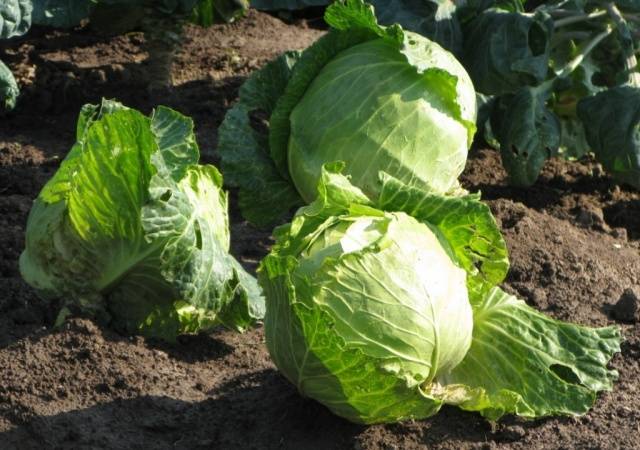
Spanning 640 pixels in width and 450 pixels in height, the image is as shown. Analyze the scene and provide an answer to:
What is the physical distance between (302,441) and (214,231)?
2.89 ft

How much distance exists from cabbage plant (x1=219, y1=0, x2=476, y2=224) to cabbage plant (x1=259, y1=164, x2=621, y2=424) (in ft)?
2.62

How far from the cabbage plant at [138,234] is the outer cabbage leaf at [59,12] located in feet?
6.36

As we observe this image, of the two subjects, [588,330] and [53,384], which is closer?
[53,384]

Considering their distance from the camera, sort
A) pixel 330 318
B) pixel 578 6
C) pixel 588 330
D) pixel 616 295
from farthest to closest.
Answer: pixel 578 6
pixel 616 295
pixel 588 330
pixel 330 318

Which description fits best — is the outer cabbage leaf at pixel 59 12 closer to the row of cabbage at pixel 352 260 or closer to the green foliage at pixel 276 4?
the green foliage at pixel 276 4

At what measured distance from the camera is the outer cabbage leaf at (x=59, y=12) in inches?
246

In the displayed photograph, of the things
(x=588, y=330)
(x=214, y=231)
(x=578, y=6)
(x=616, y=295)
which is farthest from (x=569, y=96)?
(x=214, y=231)

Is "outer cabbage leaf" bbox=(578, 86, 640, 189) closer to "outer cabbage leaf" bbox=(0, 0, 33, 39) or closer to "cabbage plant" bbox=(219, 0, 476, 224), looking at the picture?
"cabbage plant" bbox=(219, 0, 476, 224)

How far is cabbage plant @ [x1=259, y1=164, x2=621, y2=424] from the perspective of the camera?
3869mm

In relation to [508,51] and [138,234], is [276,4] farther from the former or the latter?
[138,234]

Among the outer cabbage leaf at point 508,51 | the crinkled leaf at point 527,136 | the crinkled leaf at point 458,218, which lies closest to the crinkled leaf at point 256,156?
the outer cabbage leaf at point 508,51

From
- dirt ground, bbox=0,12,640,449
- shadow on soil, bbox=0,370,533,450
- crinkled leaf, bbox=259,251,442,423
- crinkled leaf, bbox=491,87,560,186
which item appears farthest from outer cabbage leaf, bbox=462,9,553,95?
crinkled leaf, bbox=259,251,442,423

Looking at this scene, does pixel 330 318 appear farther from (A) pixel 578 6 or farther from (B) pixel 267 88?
(A) pixel 578 6

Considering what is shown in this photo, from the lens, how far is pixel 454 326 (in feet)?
13.3
